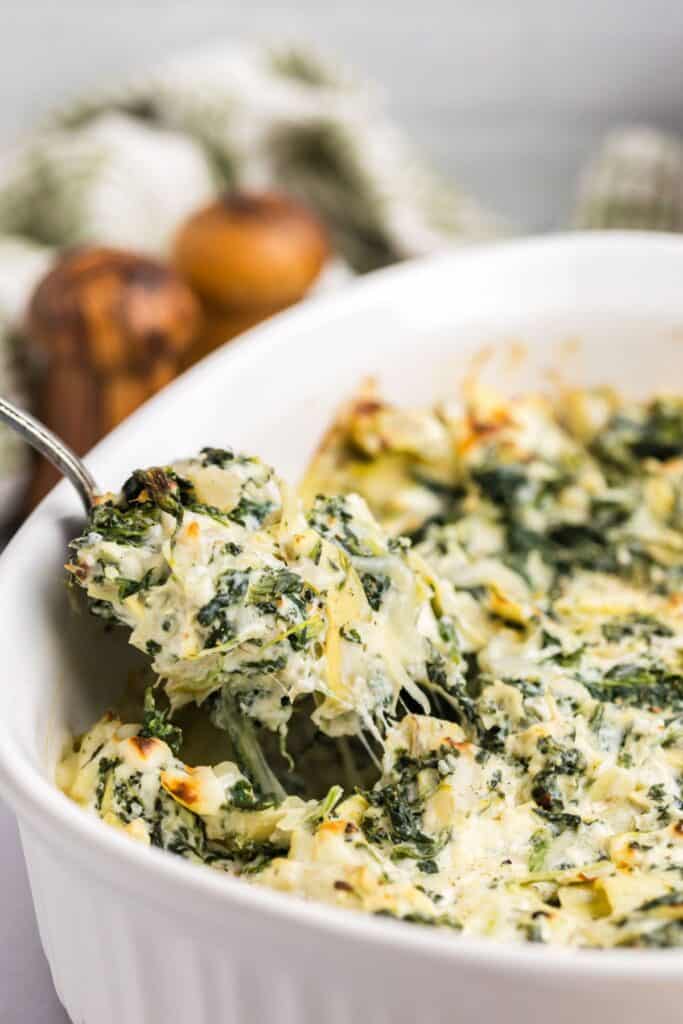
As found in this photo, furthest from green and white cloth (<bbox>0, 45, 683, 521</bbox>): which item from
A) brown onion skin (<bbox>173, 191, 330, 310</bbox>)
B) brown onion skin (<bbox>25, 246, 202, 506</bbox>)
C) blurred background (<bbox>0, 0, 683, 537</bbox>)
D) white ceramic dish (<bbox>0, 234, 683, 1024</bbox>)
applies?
white ceramic dish (<bbox>0, 234, 683, 1024</bbox>)

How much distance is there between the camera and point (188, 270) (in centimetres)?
250

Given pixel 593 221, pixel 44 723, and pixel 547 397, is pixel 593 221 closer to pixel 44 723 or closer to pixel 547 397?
pixel 547 397

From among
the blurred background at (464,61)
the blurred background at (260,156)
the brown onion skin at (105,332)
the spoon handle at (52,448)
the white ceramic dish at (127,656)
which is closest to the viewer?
the white ceramic dish at (127,656)

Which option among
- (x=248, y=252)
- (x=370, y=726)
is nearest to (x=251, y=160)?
(x=248, y=252)

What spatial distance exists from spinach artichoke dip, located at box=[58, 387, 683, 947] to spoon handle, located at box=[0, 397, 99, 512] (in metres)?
0.07

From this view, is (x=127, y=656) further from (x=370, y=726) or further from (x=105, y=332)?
(x=105, y=332)

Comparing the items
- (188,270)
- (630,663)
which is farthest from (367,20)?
(630,663)

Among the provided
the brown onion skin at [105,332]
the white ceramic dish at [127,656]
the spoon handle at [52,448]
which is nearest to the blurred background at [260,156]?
the brown onion skin at [105,332]

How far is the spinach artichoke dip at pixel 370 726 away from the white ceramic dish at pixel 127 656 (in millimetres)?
84

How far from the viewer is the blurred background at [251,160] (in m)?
2.31

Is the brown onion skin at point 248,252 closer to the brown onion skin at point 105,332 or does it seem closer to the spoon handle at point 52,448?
the brown onion skin at point 105,332

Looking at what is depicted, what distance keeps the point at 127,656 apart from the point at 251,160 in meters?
2.04

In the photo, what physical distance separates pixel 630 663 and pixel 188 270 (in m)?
1.32

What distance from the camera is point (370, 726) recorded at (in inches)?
52.6
